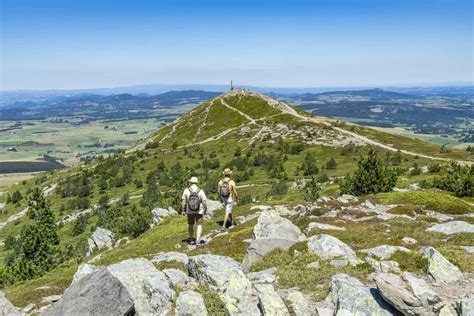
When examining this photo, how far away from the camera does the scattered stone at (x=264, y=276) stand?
1608cm

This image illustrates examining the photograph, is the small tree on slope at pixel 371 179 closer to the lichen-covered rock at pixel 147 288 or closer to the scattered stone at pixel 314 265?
the scattered stone at pixel 314 265

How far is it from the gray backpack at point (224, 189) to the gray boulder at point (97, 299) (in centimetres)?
1308

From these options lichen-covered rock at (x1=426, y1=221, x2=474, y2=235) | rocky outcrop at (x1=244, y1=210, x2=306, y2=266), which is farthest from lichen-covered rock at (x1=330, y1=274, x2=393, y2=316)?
lichen-covered rock at (x1=426, y1=221, x2=474, y2=235)

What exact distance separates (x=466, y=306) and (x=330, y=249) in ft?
24.0

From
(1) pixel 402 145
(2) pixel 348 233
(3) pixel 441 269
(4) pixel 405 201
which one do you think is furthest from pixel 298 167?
(3) pixel 441 269

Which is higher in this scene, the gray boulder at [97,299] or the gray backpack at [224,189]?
the gray backpack at [224,189]

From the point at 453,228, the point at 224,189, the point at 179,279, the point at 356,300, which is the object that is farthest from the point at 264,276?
the point at 453,228

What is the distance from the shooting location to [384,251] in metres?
18.4

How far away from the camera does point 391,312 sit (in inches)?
498

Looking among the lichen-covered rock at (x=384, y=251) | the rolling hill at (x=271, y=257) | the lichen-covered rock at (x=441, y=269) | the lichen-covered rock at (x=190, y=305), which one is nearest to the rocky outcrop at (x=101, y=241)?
the rolling hill at (x=271, y=257)

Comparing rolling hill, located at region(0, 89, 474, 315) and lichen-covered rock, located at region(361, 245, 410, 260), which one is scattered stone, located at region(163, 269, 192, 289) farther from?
lichen-covered rock, located at region(361, 245, 410, 260)

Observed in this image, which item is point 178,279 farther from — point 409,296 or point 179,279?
point 409,296

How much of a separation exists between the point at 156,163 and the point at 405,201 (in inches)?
4248

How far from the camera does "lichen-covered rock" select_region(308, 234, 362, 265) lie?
1770 cm
